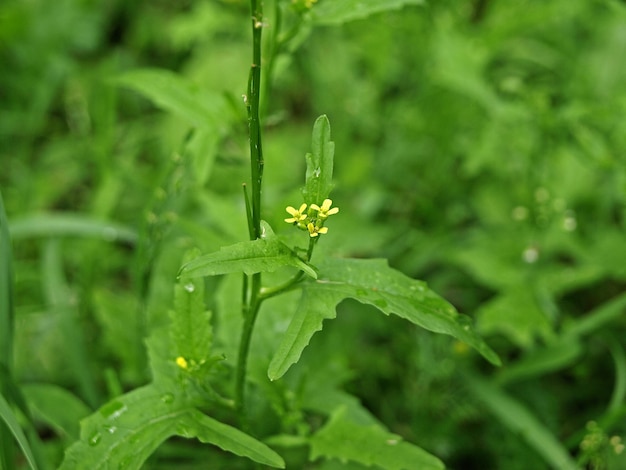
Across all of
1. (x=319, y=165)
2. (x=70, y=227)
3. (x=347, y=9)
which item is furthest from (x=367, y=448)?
(x=70, y=227)

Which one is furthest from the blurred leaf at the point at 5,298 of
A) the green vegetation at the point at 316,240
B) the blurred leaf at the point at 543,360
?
the blurred leaf at the point at 543,360

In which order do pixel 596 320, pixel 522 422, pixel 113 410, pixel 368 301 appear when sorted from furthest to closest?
pixel 596 320
pixel 522 422
pixel 113 410
pixel 368 301

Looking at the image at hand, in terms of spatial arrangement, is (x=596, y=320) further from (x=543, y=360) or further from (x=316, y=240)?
(x=316, y=240)

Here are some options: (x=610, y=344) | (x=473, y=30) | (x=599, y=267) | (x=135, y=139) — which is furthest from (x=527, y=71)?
(x=135, y=139)

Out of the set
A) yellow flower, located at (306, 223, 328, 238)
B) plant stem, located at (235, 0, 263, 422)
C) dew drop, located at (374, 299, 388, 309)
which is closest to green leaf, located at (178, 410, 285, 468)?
plant stem, located at (235, 0, 263, 422)

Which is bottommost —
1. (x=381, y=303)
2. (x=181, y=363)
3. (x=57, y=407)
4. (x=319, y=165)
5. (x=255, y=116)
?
(x=57, y=407)

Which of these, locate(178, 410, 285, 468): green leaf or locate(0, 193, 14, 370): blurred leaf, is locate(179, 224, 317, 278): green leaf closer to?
locate(178, 410, 285, 468): green leaf
